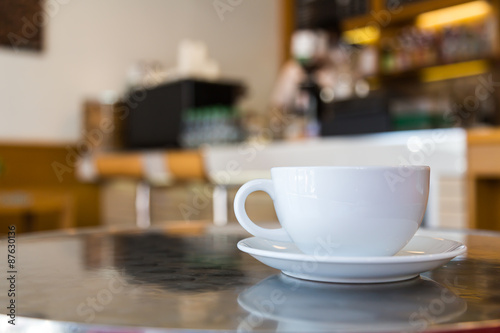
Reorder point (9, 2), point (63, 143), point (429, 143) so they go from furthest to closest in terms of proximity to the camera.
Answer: point (63, 143), point (9, 2), point (429, 143)

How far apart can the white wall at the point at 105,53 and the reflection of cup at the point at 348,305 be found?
3.71 meters

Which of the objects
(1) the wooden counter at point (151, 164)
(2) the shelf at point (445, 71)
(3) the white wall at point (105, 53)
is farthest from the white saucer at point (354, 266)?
(3) the white wall at point (105, 53)

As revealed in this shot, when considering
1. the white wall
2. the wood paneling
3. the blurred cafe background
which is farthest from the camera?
the white wall

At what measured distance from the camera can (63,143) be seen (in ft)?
12.9

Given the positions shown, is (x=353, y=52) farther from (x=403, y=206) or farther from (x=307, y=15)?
(x=403, y=206)

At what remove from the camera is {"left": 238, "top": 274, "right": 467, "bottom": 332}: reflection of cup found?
1.00ft

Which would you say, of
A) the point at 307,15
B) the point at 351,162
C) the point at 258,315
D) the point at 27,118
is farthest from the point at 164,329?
the point at 307,15

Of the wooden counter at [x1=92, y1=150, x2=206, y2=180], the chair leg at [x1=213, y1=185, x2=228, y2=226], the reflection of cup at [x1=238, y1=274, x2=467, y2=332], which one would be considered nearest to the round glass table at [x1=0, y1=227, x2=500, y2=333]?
the reflection of cup at [x1=238, y1=274, x2=467, y2=332]

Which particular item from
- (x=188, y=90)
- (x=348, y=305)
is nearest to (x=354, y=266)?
(x=348, y=305)

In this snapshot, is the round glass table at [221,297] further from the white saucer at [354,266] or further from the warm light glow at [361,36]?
the warm light glow at [361,36]

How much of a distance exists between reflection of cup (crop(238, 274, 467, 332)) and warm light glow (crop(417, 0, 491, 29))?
10.4ft

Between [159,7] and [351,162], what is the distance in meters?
2.86

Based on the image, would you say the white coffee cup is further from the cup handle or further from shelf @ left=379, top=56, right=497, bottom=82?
shelf @ left=379, top=56, right=497, bottom=82

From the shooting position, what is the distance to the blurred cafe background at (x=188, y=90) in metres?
2.91
